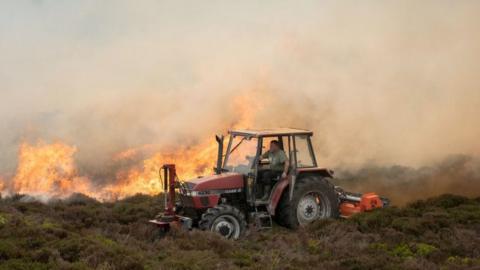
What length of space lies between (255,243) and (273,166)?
2450 millimetres

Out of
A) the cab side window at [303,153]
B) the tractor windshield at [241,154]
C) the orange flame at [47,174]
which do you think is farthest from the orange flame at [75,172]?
the cab side window at [303,153]

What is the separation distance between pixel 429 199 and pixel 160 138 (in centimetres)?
1052

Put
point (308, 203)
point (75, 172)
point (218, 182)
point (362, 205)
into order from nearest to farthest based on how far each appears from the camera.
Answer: point (218, 182) < point (308, 203) < point (362, 205) < point (75, 172)

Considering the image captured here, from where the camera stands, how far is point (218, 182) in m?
14.4

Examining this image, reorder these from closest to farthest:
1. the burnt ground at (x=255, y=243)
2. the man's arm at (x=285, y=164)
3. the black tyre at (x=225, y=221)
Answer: the burnt ground at (x=255, y=243), the black tyre at (x=225, y=221), the man's arm at (x=285, y=164)

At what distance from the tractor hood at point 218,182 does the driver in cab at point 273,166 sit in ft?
2.13

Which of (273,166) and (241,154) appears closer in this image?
(273,166)

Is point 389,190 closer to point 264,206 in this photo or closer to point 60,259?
point 264,206

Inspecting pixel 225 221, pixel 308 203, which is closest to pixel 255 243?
Result: pixel 225 221

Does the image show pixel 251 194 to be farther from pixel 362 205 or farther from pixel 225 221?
pixel 362 205

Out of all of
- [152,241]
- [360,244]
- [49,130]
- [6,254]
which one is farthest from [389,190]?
[6,254]

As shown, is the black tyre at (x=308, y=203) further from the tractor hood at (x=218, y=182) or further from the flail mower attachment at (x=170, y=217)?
the flail mower attachment at (x=170, y=217)

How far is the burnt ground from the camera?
10.6 m

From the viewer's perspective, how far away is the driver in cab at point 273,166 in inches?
584
